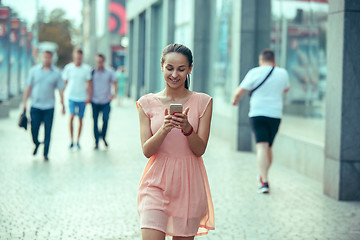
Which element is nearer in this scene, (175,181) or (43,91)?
(175,181)

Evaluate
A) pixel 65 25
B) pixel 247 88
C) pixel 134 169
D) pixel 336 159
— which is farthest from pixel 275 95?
pixel 65 25

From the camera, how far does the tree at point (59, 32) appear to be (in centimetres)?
10150

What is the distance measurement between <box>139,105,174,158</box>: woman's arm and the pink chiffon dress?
0.03 m

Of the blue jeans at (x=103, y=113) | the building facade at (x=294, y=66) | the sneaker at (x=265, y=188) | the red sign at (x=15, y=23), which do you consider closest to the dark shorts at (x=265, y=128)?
the sneaker at (x=265, y=188)

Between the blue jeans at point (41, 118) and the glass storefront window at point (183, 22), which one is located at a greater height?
the glass storefront window at point (183, 22)

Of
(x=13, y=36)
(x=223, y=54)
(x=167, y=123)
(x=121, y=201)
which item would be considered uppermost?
(x=13, y=36)

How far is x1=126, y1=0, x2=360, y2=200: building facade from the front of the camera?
23.4ft

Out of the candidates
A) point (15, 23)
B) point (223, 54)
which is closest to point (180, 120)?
point (223, 54)

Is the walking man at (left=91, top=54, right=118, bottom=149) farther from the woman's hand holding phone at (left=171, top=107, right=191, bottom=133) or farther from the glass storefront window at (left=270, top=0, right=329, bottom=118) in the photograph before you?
the woman's hand holding phone at (left=171, top=107, right=191, bottom=133)

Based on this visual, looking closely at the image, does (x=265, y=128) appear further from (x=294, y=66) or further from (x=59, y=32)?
(x=59, y=32)

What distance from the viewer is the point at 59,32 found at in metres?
103

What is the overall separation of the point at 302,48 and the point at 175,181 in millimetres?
11879

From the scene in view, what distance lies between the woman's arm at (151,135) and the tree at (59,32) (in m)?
100

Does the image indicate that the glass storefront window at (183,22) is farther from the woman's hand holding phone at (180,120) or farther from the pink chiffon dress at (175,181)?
the woman's hand holding phone at (180,120)
